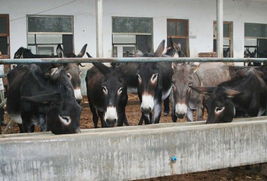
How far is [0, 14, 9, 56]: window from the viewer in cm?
1391

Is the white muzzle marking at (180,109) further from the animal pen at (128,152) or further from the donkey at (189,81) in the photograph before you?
the animal pen at (128,152)

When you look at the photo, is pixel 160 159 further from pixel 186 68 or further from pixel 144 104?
pixel 186 68

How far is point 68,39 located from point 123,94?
33.9 ft

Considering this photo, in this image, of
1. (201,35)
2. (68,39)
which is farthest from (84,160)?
(201,35)

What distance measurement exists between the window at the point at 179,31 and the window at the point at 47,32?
5132 mm

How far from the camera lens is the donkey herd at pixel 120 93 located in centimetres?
371

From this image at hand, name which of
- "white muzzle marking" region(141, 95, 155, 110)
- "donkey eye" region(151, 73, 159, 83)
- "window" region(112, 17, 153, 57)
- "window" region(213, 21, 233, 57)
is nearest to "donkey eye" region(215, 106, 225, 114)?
"white muzzle marking" region(141, 95, 155, 110)

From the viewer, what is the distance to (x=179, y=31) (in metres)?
17.5

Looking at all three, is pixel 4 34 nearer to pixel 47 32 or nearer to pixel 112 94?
pixel 47 32

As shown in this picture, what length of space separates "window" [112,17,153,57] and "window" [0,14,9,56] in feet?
15.0

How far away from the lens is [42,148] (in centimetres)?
273

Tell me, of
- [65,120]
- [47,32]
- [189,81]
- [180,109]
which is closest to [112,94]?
[180,109]

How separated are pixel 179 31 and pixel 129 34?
2.90 meters

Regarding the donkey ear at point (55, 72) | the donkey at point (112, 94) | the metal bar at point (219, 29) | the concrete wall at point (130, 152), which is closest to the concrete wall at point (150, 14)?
the metal bar at point (219, 29)
